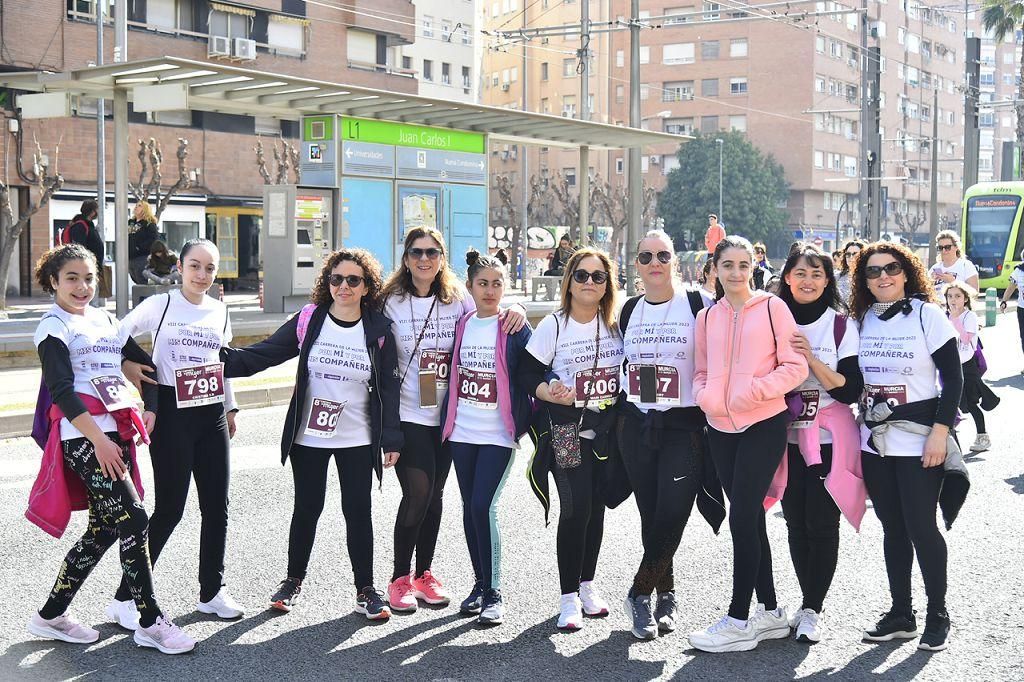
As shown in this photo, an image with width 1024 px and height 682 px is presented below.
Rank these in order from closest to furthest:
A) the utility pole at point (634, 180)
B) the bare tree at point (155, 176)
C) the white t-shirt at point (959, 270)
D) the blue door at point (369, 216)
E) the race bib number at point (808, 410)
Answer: the race bib number at point (808, 410) < the white t-shirt at point (959, 270) < the blue door at point (369, 216) < the utility pole at point (634, 180) < the bare tree at point (155, 176)

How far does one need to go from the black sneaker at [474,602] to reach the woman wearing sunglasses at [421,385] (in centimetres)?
17

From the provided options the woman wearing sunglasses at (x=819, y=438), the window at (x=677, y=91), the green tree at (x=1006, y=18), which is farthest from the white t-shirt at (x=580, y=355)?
the window at (x=677, y=91)

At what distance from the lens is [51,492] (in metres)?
5.08

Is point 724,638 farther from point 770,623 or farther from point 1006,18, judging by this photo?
point 1006,18

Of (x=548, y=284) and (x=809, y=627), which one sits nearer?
(x=809, y=627)

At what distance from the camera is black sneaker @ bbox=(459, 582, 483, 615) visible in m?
5.80

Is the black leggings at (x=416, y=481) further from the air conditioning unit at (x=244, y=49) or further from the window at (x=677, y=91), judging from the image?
the window at (x=677, y=91)

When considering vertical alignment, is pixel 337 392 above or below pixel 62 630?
above

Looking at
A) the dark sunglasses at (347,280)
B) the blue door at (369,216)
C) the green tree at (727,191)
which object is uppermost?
the green tree at (727,191)

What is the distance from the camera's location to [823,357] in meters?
5.38

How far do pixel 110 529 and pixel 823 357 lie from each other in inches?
117

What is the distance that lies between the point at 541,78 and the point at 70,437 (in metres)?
85.8

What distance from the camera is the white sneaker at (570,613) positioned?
5.55 m

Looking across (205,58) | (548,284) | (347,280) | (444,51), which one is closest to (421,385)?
(347,280)
